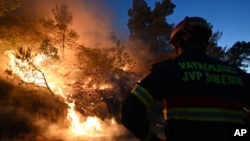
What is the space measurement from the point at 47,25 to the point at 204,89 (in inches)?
715

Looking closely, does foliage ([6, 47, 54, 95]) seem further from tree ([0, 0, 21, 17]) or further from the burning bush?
tree ([0, 0, 21, 17])

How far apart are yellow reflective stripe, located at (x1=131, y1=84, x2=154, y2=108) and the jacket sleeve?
0.07ft

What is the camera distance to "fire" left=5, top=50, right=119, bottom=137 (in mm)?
17391

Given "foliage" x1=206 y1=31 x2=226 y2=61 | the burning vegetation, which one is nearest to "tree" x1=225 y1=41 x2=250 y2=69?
"foliage" x1=206 y1=31 x2=226 y2=61

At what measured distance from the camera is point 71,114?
63.0ft

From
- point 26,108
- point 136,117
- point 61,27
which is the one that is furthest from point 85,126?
point 136,117

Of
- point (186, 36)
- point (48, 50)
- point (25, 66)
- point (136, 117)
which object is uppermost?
point (48, 50)

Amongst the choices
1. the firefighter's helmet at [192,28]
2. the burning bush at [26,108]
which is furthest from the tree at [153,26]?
the firefighter's helmet at [192,28]

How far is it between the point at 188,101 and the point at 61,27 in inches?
707

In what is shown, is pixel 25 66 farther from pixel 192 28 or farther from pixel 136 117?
pixel 136 117

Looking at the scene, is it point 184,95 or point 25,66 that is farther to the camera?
point 25,66

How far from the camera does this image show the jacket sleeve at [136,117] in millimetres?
2531

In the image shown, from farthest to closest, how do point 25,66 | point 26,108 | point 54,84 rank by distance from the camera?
point 54,84, point 26,108, point 25,66

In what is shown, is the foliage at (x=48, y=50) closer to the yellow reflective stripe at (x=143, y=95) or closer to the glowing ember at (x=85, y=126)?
the glowing ember at (x=85, y=126)
